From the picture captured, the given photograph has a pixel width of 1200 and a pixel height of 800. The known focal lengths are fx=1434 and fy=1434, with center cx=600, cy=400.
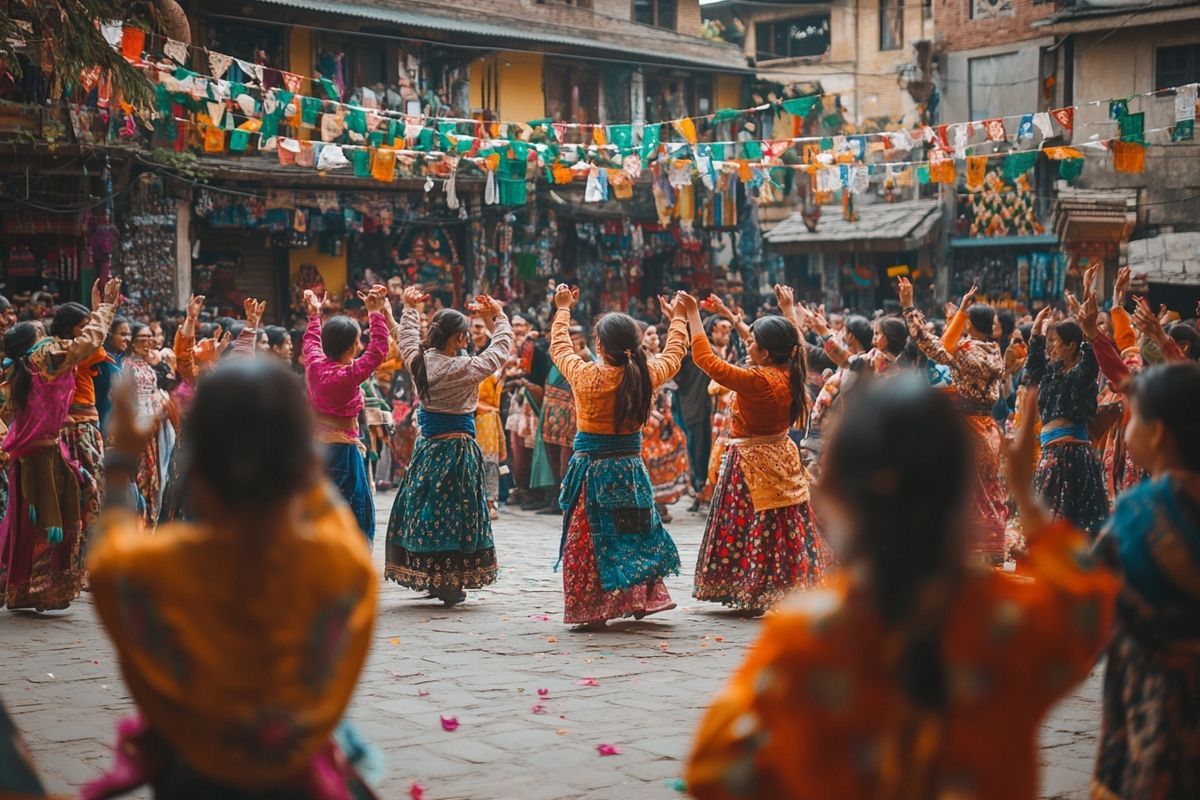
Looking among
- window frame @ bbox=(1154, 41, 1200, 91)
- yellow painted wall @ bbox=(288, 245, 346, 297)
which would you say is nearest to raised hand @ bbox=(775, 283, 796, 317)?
yellow painted wall @ bbox=(288, 245, 346, 297)

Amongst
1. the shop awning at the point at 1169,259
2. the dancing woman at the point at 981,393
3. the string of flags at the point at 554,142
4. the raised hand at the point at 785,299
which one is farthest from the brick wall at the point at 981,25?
the raised hand at the point at 785,299

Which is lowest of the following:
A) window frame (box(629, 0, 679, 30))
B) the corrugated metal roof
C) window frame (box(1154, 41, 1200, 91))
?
window frame (box(1154, 41, 1200, 91))

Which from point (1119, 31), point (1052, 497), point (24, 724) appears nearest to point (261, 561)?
point (24, 724)

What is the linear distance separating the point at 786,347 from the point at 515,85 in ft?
67.6

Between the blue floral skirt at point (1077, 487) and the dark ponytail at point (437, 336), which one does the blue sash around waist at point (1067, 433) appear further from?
Result: the dark ponytail at point (437, 336)

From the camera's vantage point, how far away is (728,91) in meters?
33.2

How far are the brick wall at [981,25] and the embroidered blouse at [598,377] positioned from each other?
22.7 metres

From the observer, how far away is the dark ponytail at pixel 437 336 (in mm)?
9523

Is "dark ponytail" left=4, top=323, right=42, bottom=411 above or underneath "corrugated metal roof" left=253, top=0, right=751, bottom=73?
underneath

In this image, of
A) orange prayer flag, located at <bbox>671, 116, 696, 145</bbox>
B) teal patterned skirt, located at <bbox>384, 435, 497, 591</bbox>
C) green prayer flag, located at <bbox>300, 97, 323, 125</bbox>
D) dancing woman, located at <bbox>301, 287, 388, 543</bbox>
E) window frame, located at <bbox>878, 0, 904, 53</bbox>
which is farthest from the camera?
window frame, located at <bbox>878, 0, 904, 53</bbox>

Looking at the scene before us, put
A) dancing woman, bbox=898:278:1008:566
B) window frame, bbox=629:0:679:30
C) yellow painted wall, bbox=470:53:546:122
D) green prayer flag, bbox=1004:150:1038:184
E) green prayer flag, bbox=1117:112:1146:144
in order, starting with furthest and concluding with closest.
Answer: window frame, bbox=629:0:679:30 → yellow painted wall, bbox=470:53:546:122 → green prayer flag, bbox=1004:150:1038:184 → green prayer flag, bbox=1117:112:1146:144 → dancing woman, bbox=898:278:1008:566

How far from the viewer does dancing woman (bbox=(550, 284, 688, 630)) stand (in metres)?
8.81

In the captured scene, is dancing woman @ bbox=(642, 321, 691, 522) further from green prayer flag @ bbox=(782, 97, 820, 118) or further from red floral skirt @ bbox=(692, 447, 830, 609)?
green prayer flag @ bbox=(782, 97, 820, 118)

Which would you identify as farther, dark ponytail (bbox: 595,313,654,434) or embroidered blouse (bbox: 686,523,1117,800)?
dark ponytail (bbox: 595,313,654,434)
